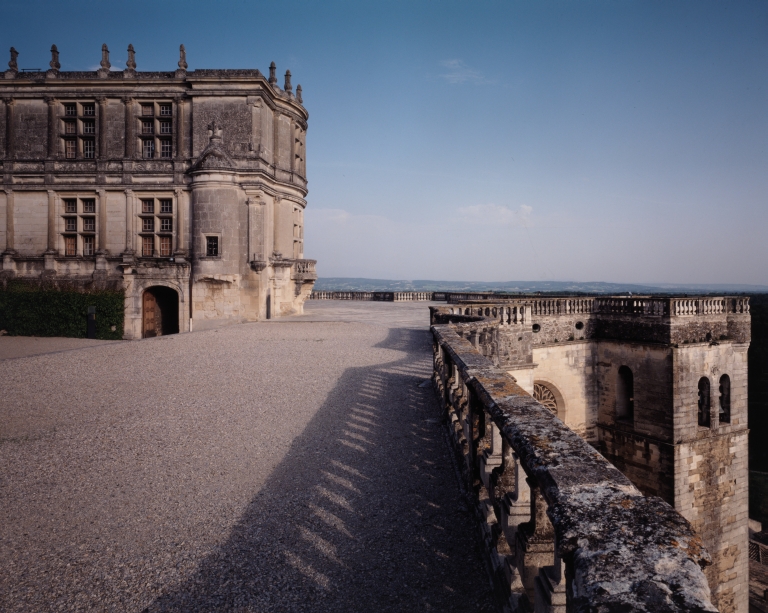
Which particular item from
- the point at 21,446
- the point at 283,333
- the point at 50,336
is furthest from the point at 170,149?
the point at 21,446

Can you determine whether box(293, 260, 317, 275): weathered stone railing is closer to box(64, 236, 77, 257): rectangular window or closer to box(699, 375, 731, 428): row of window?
box(64, 236, 77, 257): rectangular window

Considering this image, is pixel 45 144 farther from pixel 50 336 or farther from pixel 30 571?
pixel 30 571

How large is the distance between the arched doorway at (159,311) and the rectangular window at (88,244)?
12.3 ft

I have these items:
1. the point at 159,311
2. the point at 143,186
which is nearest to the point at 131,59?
the point at 143,186

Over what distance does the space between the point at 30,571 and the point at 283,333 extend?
45.1ft

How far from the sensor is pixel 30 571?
330 centimetres

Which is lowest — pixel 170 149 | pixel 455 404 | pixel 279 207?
pixel 455 404

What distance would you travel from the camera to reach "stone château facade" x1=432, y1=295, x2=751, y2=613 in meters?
17.2

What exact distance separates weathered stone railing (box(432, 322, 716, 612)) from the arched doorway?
71.6 ft

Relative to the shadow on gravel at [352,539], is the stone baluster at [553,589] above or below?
above

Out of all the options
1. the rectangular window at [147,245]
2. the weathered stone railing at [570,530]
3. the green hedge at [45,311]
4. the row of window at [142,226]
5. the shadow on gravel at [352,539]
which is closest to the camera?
the weathered stone railing at [570,530]

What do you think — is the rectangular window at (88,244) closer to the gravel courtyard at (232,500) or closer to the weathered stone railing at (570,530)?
the gravel courtyard at (232,500)

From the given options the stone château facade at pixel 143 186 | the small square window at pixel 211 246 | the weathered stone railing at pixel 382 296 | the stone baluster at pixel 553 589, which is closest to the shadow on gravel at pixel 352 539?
the stone baluster at pixel 553 589

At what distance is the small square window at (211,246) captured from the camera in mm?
21125
